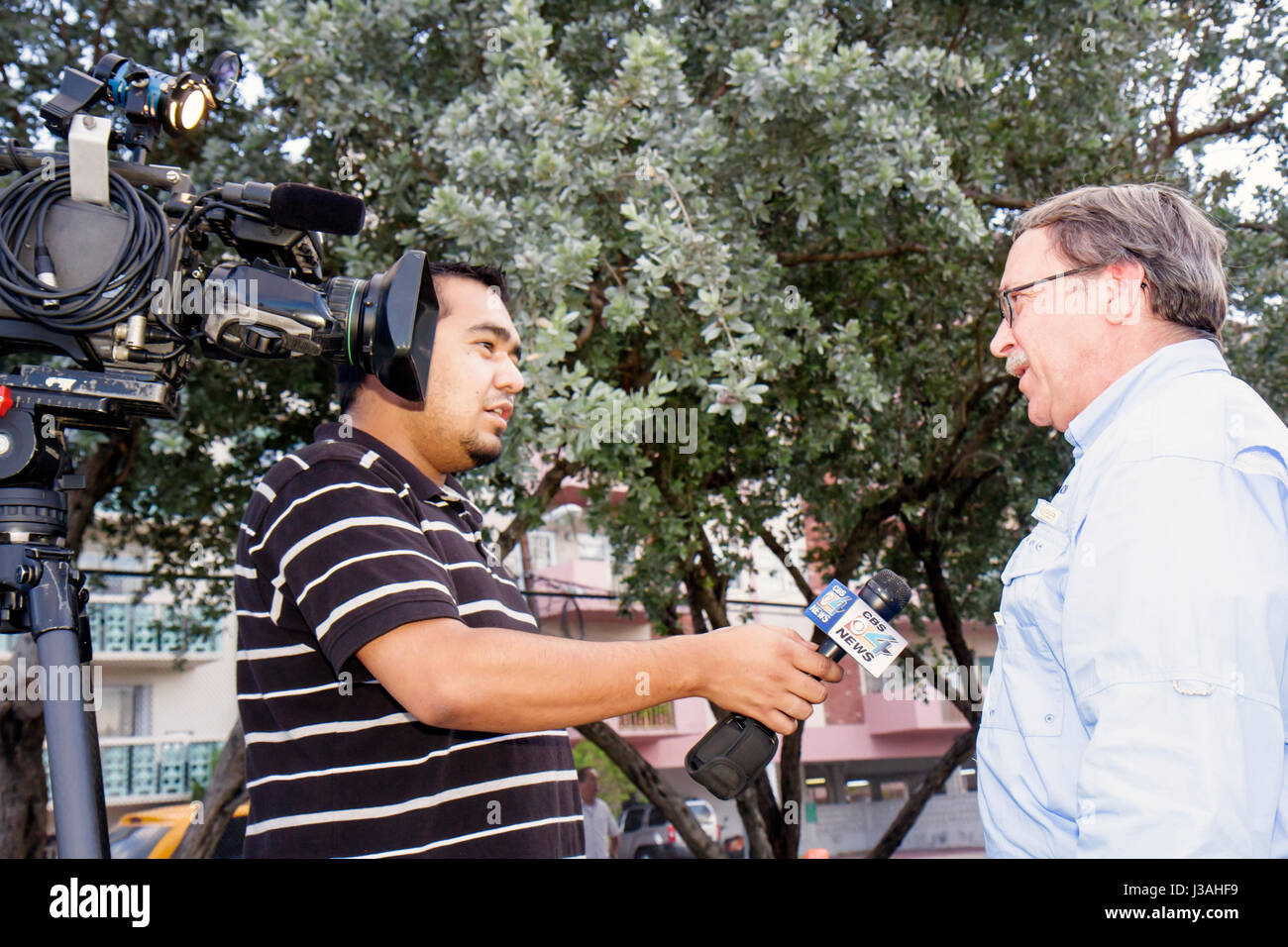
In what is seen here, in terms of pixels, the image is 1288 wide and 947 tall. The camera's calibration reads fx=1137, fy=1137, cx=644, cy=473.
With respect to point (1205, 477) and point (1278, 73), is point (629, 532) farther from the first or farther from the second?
point (1205, 477)

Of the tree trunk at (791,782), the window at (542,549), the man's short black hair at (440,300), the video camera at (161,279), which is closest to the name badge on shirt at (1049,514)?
the video camera at (161,279)

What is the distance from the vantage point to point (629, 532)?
24.9 ft

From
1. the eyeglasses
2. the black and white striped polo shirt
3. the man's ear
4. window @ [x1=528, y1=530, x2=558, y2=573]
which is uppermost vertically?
window @ [x1=528, y1=530, x2=558, y2=573]

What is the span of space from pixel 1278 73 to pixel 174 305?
701 cm

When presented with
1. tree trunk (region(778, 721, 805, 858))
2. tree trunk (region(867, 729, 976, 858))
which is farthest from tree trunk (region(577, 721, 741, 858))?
tree trunk (region(867, 729, 976, 858))

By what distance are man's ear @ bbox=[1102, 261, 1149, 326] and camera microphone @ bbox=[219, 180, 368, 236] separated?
147cm

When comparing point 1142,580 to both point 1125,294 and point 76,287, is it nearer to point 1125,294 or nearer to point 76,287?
point 1125,294

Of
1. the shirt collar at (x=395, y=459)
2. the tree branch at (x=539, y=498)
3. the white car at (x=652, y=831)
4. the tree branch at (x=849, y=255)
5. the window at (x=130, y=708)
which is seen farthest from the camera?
the window at (x=130, y=708)

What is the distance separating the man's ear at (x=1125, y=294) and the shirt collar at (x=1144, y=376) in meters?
0.09

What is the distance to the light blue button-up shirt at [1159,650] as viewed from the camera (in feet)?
5.06

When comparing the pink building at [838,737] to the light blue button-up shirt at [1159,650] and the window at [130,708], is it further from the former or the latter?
the light blue button-up shirt at [1159,650]

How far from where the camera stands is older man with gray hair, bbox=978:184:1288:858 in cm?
156

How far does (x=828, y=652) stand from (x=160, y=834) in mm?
8257

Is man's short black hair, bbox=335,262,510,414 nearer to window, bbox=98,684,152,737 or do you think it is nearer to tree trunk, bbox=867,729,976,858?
tree trunk, bbox=867,729,976,858
